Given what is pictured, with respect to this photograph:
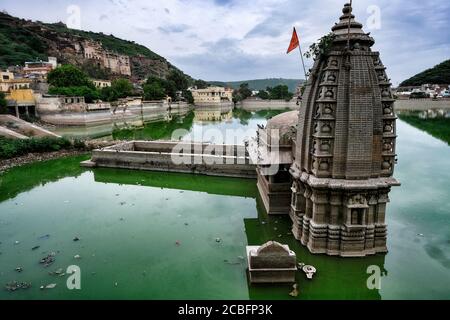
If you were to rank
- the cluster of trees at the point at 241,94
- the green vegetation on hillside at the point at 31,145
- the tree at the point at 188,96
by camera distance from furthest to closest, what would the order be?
1. the cluster of trees at the point at 241,94
2. the tree at the point at 188,96
3. the green vegetation on hillside at the point at 31,145

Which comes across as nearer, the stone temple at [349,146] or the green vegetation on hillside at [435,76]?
the stone temple at [349,146]

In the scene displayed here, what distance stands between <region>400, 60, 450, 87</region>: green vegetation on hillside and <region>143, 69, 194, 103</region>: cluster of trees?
80.2m

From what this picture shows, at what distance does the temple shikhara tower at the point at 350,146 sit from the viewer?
857cm

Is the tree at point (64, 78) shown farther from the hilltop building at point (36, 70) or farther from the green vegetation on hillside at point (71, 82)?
the hilltop building at point (36, 70)

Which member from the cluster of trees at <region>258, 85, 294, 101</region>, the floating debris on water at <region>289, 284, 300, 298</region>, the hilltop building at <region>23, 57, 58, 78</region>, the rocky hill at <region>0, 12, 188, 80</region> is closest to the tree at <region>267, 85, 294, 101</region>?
the cluster of trees at <region>258, 85, 294, 101</region>

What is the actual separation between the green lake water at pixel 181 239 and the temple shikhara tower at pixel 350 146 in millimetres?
849

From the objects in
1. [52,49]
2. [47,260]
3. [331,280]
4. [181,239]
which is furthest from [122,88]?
[331,280]

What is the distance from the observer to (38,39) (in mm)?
85250

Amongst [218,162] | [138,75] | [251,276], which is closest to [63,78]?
[218,162]

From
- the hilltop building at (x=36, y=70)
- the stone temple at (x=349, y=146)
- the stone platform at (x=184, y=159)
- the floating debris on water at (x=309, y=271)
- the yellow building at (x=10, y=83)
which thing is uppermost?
the hilltop building at (x=36, y=70)

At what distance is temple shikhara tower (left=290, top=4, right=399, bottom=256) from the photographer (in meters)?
8.57

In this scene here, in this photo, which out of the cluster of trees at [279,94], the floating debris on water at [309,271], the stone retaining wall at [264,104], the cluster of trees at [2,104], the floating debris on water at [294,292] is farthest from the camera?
the cluster of trees at [279,94]

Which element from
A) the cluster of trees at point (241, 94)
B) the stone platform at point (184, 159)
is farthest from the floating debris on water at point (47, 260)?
the cluster of trees at point (241, 94)

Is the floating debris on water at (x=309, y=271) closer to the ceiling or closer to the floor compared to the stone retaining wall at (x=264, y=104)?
closer to the floor
